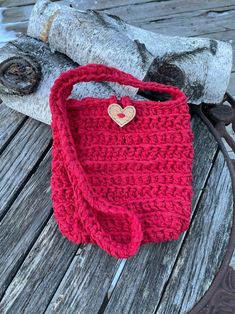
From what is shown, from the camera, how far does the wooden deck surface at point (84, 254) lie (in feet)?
3.13

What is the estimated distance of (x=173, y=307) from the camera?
37.5 inches

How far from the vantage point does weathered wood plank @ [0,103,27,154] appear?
46.2 inches

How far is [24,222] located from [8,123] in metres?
0.27

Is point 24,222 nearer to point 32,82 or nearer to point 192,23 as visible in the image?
point 32,82

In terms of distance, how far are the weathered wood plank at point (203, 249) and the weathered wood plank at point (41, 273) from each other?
17 centimetres

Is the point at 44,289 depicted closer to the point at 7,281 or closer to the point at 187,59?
the point at 7,281

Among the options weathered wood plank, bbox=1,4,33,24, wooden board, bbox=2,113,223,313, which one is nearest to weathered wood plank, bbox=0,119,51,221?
wooden board, bbox=2,113,223,313

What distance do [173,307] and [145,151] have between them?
0.29 meters

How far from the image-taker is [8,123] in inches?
47.3

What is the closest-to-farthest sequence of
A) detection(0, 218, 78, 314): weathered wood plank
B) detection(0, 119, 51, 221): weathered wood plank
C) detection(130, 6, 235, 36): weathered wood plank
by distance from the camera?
1. detection(0, 218, 78, 314): weathered wood plank
2. detection(0, 119, 51, 221): weathered wood plank
3. detection(130, 6, 235, 36): weathered wood plank

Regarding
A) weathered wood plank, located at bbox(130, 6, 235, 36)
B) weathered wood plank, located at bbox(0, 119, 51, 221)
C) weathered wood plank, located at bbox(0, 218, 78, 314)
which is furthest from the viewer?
weathered wood plank, located at bbox(130, 6, 235, 36)

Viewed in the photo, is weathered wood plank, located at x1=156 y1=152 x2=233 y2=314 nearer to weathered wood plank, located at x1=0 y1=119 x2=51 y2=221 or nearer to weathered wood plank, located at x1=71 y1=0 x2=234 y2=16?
weathered wood plank, located at x1=0 y1=119 x2=51 y2=221

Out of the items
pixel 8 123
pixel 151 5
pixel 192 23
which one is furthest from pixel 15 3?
pixel 8 123

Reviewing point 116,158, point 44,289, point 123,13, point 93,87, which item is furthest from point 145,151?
point 123,13
